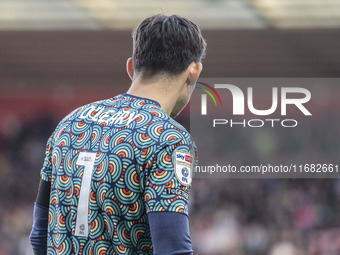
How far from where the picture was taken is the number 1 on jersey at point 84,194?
109cm

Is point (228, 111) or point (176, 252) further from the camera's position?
point (228, 111)

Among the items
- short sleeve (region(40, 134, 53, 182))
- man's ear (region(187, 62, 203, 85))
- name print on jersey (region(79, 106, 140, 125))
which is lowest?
short sleeve (region(40, 134, 53, 182))

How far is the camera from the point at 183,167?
1065 mm

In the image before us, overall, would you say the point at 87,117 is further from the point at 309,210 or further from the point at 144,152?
the point at 309,210

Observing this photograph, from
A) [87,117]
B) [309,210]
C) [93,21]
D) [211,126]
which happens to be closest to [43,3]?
[93,21]

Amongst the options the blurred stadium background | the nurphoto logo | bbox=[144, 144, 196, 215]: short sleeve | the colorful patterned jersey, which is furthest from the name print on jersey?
the nurphoto logo

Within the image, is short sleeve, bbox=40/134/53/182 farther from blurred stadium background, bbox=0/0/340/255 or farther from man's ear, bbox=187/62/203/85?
blurred stadium background, bbox=0/0/340/255

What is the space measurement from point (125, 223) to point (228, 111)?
23.9 feet

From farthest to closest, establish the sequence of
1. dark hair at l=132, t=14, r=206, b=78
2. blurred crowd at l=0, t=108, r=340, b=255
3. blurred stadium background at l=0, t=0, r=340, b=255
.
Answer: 1. blurred crowd at l=0, t=108, r=340, b=255
2. blurred stadium background at l=0, t=0, r=340, b=255
3. dark hair at l=132, t=14, r=206, b=78

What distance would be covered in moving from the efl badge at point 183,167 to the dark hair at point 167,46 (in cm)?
18

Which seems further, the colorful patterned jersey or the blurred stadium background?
the blurred stadium background

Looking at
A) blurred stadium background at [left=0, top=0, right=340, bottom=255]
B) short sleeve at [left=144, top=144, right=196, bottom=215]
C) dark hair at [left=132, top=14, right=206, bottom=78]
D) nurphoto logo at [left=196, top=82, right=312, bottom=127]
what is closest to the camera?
short sleeve at [left=144, top=144, right=196, bottom=215]

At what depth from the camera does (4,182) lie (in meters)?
8.77

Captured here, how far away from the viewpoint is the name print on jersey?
112 cm
